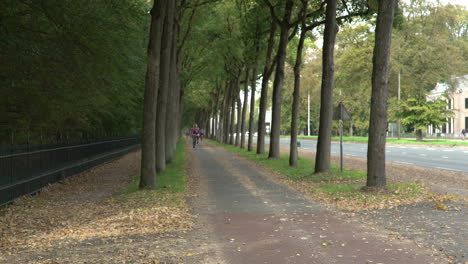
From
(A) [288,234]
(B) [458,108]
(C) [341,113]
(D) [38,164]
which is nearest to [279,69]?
(C) [341,113]

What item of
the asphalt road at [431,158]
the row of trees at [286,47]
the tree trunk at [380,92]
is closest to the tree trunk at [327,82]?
the row of trees at [286,47]

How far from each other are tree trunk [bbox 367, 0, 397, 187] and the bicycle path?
80.0 inches

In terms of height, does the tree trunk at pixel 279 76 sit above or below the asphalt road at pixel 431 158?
above

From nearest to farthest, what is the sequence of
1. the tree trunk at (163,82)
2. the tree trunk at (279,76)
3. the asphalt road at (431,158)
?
the tree trunk at (163,82) → the tree trunk at (279,76) → the asphalt road at (431,158)

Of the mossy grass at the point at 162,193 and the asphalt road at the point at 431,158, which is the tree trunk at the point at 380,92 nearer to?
the mossy grass at the point at 162,193

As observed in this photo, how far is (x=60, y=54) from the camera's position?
11508 mm

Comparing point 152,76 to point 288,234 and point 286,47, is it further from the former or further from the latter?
point 286,47

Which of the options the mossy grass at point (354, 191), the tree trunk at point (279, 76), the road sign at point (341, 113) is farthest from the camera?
the tree trunk at point (279, 76)

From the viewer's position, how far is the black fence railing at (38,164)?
10.7m

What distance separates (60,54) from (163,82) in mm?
4698

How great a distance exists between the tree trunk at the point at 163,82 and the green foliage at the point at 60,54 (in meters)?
1.16

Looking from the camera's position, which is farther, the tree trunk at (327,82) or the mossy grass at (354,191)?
the tree trunk at (327,82)

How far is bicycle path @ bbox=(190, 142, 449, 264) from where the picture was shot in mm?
6039

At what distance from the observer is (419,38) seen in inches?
1852
